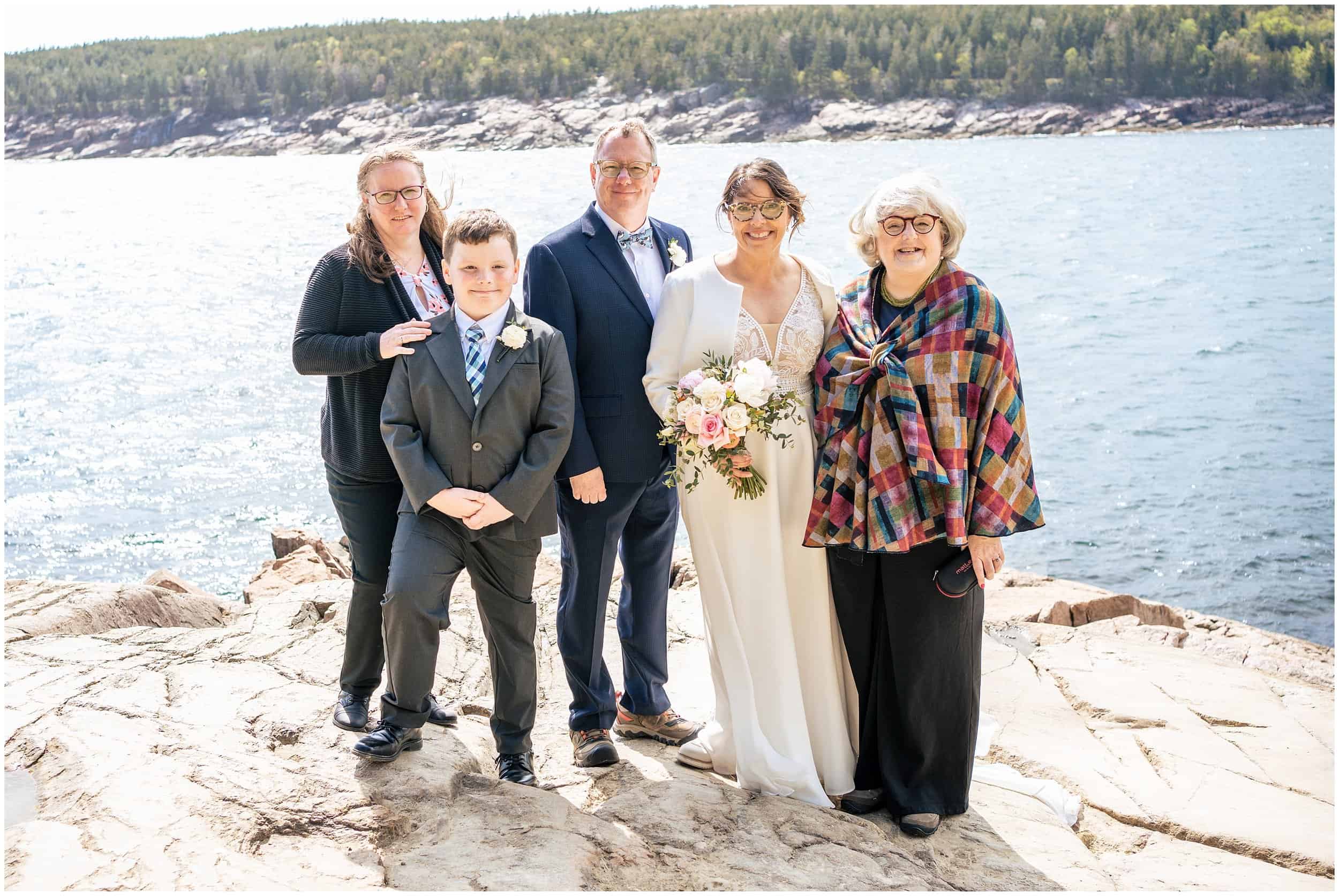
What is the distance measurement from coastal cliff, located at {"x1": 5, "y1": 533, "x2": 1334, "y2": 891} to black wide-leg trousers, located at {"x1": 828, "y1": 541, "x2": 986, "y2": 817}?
7.0 inches

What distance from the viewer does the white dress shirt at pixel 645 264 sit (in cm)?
436

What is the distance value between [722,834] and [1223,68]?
3206 inches

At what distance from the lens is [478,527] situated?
12.9 ft

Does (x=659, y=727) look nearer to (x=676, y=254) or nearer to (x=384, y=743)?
(x=384, y=743)

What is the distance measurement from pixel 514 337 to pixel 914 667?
1.78 m

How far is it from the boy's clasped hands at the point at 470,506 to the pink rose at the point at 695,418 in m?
0.68

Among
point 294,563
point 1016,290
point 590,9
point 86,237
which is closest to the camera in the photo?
point 294,563

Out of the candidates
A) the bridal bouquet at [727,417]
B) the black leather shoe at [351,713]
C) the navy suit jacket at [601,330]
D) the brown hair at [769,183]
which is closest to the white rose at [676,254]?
the navy suit jacket at [601,330]

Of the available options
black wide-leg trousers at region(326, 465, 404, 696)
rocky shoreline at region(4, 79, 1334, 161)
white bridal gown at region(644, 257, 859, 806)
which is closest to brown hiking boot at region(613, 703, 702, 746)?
white bridal gown at region(644, 257, 859, 806)

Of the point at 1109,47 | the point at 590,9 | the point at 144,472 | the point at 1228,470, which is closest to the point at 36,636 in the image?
the point at 144,472

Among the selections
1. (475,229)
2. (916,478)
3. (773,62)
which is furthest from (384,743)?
(773,62)

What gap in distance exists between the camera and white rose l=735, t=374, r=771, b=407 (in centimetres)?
381

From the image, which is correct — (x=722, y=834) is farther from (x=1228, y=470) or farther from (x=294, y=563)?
(x=1228, y=470)

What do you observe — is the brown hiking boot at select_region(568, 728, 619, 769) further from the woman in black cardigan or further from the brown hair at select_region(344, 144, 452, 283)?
the brown hair at select_region(344, 144, 452, 283)
